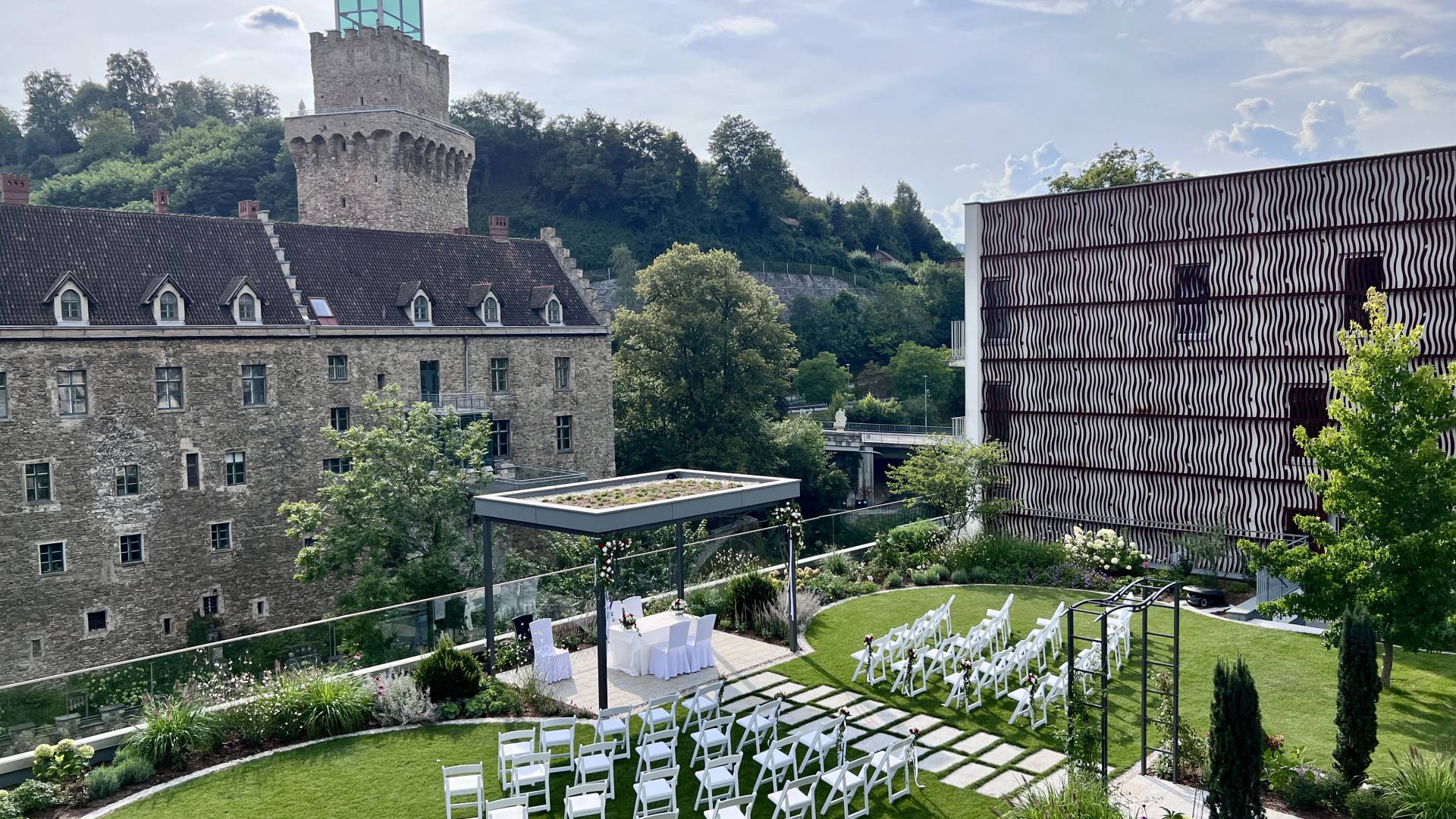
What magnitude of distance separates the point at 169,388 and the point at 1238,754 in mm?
28770

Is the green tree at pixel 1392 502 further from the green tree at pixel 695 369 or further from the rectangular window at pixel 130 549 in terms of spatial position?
the green tree at pixel 695 369

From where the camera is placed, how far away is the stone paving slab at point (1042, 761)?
1118 centimetres

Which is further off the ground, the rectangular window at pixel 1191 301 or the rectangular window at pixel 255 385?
the rectangular window at pixel 1191 301

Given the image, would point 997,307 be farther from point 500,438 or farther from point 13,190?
point 13,190

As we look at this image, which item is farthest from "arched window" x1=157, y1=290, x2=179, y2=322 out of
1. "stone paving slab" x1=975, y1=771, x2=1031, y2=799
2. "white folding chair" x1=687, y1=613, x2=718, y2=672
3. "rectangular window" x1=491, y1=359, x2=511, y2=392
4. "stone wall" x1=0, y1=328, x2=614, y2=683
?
"stone paving slab" x1=975, y1=771, x2=1031, y2=799

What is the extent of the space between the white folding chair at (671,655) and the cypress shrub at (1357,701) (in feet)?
27.4

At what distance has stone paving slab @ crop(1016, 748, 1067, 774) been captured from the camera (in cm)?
1118

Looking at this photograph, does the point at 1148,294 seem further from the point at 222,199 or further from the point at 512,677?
the point at 222,199

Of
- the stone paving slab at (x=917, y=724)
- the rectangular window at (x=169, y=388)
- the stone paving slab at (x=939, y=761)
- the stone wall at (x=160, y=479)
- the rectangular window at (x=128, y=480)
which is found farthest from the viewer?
Answer: the rectangular window at (x=169, y=388)

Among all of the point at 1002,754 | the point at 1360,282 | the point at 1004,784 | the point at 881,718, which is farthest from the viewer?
the point at 1360,282

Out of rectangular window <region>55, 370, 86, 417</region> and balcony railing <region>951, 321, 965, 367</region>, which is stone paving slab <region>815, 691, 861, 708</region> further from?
rectangular window <region>55, 370, 86, 417</region>

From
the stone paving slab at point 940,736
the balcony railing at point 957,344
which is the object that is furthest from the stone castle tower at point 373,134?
the stone paving slab at point 940,736

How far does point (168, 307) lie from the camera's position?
2853cm

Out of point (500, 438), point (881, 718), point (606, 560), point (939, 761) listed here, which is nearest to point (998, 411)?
point (881, 718)
